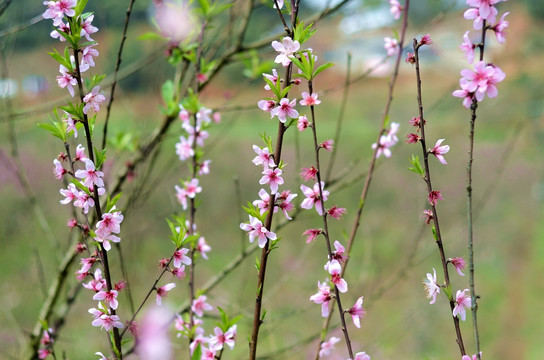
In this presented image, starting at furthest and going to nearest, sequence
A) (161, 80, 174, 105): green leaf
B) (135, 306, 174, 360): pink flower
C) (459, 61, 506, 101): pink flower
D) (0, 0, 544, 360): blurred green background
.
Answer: (0, 0, 544, 360): blurred green background < (161, 80, 174, 105): green leaf < (135, 306, 174, 360): pink flower < (459, 61, 506, 101): pink flower

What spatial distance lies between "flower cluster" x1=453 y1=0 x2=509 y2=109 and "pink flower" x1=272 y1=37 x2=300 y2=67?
0.87 feet

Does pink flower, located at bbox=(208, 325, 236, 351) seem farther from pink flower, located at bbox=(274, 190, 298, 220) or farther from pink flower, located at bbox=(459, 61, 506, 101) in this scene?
pink flower, located at bbox=(459, 61, 506, 101)

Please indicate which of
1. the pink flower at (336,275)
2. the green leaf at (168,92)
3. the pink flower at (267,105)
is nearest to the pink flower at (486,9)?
the pink flower at (267,105)

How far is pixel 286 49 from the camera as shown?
2.77 feet

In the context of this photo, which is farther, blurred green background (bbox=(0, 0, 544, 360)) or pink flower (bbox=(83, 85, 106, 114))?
blurred green background (bbox=(0, 0, 544, 360))

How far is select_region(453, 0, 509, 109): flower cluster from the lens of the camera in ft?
2.61

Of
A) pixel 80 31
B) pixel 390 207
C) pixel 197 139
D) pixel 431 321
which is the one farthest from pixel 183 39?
pixel 390 207

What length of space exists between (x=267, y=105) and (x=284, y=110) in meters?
0.04

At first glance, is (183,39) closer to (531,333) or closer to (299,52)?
→ (299,52)

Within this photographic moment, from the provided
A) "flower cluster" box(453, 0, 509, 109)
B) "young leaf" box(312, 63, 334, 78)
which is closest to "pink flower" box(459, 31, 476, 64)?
"flower cluster" box(453, 0, 509, 109)

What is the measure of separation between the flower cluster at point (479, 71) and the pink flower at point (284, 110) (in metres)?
0.26

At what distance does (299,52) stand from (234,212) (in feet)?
30.7

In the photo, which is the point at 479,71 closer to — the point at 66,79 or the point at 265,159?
the point at 265,159

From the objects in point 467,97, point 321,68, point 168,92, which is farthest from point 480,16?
point 168,92
